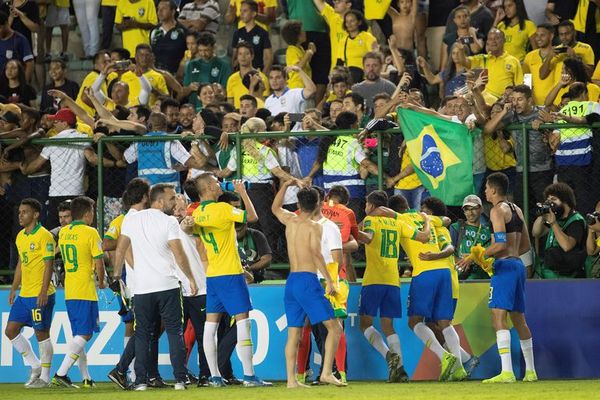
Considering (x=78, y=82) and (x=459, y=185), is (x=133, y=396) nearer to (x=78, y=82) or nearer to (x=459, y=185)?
(x=459, y=185)

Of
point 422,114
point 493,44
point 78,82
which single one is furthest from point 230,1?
point 422,114

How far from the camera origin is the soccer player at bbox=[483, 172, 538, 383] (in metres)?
14.5

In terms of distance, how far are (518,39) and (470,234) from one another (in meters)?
5.59

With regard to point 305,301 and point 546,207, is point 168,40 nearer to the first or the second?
point 546,207

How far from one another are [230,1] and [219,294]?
9819 millimetres

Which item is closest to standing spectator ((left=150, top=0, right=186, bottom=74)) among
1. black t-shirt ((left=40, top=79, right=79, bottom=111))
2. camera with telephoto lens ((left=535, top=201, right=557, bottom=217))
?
black t-shirt ((left=40, top=79, right=79, bottom=111))

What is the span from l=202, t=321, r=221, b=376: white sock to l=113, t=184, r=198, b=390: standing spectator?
15.9 inches

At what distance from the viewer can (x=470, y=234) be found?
15531mm

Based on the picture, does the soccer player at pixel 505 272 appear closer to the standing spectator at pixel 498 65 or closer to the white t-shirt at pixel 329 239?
the white t-shirt at pixel 329 239

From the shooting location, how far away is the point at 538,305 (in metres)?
15.4

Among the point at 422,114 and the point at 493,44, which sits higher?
the point at 493,44

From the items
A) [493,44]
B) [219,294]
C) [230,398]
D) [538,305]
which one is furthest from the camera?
[493,44]

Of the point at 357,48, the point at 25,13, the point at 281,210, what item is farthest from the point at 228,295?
the point at 25,13

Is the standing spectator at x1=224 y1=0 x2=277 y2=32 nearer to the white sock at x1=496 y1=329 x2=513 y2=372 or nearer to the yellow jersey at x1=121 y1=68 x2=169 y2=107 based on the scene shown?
the yellow jersey at x1=121 y1=68 x2=169 y2=107
